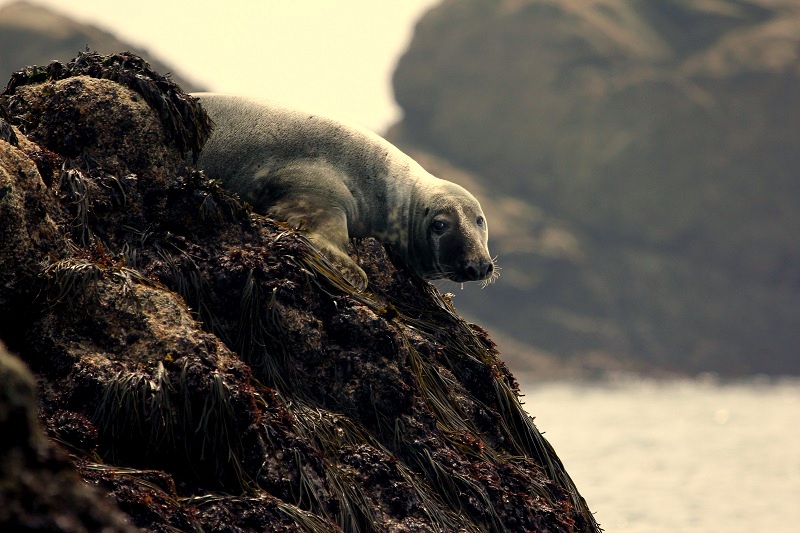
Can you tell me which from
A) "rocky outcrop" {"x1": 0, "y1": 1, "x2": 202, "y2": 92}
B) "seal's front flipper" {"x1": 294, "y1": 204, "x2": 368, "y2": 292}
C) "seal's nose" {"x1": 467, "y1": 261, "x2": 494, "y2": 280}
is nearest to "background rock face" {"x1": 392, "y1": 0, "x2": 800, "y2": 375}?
"rocky outcrop" {"x1": 0, "y1": 1, "x2": 202, "y2": 92}

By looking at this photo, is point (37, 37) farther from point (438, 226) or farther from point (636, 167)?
point (438, 226)

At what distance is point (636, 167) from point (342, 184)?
8875 centimetres

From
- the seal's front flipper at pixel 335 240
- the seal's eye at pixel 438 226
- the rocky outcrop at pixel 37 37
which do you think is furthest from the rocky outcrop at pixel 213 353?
the rocky outcrop at pixel 37 37

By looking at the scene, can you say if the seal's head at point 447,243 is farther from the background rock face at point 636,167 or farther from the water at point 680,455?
the background rock face at point 636,167

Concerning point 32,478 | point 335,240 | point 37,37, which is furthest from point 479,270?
point 37,37

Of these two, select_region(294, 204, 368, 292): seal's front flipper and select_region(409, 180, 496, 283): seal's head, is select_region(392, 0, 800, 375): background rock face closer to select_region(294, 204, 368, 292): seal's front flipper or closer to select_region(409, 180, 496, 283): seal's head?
select_region(409, 180, 496, 283): seal's head

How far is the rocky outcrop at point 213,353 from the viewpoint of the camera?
11.6ft

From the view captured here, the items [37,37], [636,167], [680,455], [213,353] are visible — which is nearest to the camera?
[213,353]

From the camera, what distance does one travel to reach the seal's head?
5.92m

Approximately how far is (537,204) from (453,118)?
47.0 ft

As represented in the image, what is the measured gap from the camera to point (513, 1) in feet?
334

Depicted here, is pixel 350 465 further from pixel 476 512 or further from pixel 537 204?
pixel 537 204

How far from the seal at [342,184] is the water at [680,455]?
16.1 metres

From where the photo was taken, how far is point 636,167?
91188mm
